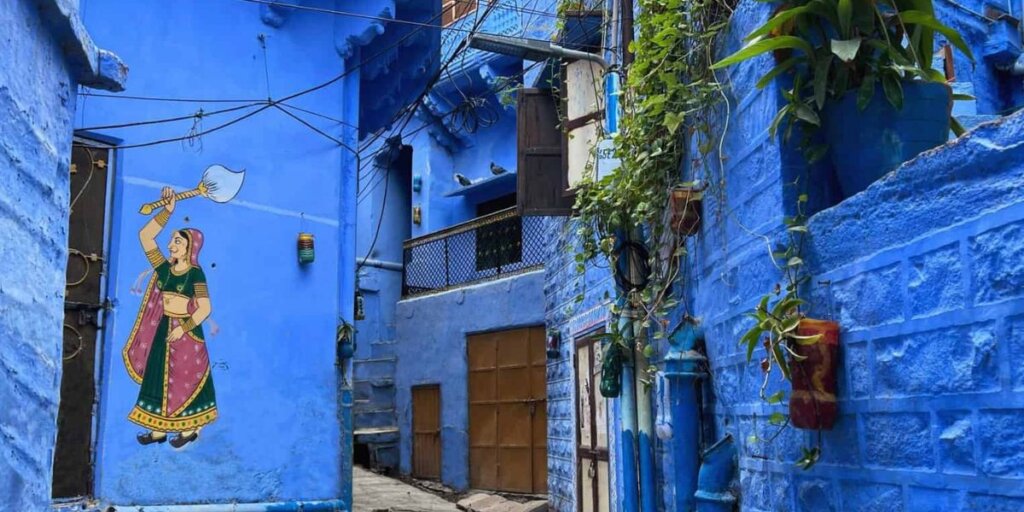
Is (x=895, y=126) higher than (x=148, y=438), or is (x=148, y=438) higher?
(x=895, y=126)

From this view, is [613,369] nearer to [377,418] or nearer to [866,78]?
[866,78]

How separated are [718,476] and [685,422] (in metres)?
0.43

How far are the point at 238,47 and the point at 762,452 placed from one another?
20.7ft

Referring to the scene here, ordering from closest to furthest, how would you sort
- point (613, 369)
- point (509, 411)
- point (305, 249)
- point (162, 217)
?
1. point (613, 369)
2. point (162, 217)
3. point (305, 249)
4. point (509, 411)

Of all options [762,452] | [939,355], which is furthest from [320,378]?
[939,355]

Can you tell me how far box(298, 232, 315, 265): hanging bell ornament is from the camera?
337 inches

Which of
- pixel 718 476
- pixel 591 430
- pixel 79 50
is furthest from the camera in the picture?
pixel 591 430

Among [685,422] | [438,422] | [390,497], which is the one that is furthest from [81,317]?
[438,422]

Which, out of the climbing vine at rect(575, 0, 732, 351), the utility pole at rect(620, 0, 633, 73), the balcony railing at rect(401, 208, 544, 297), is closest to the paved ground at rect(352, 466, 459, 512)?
the balcony railing at rect(401, 208, 544, 297)

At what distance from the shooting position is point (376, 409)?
50.4ft

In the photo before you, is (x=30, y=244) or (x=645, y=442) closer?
(x=30, y=244)

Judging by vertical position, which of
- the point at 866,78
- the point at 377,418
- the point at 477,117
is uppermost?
the point at 477,117

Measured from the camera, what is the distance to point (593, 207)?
19.6ft

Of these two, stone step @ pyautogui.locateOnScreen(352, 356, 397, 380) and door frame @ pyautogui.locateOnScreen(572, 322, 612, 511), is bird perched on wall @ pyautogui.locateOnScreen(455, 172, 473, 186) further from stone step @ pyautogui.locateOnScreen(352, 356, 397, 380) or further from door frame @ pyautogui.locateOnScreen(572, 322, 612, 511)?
door frame @ pyautogui.locateOnScreen(572, 322, 612, 511)
